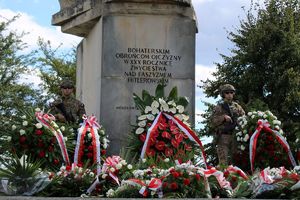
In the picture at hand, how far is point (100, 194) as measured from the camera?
8.03 m

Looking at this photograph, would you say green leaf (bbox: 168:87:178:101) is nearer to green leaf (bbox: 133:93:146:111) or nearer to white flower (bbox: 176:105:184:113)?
white flower (bbox: 176:105:184:113)

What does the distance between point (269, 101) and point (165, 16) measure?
15.1 m

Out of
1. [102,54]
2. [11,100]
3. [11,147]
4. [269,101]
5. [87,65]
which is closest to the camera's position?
[11,147]

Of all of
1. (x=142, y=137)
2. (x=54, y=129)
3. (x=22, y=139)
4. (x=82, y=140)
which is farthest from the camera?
(x=142, y=137)

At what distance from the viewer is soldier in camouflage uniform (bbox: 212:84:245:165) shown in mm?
10812

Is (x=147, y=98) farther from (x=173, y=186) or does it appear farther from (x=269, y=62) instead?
(x=269, y=62)

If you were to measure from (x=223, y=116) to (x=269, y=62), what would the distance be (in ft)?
54.6

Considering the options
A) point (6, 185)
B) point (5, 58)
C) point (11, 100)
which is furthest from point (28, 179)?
point (5, 58)

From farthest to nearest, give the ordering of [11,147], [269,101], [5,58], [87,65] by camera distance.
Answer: [5,58], [269,101], [87,65], [11,147]

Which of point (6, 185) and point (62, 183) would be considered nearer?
point (6, 185)

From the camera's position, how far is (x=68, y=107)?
424 inches

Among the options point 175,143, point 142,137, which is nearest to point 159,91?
point 142,137

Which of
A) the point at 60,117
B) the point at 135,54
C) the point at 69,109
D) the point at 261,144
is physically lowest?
the point at 261,144

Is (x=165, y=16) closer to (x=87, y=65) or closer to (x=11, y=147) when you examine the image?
(x=87, y=65)
